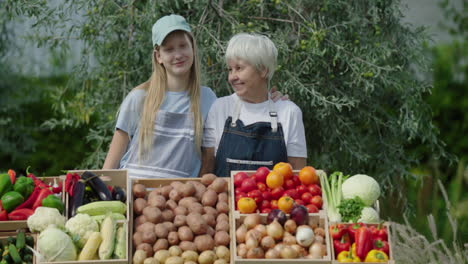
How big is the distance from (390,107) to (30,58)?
385 cm

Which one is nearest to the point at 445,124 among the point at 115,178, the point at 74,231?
the point at 115,178

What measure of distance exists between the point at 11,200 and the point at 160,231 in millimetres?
844

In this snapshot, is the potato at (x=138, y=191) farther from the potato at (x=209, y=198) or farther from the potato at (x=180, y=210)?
the potato at (x=209, y=198)

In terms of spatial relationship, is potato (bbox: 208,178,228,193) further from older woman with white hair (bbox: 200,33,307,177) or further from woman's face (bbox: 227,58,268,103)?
woman's face (bbox: 227,58,268,103)

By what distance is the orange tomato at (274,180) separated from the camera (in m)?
3.97

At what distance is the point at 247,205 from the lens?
12.5 feet

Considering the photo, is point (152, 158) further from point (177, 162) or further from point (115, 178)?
point (115, 178)

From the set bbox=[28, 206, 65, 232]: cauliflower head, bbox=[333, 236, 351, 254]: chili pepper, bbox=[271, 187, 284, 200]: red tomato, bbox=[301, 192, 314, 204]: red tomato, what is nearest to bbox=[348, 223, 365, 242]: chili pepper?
bbox=[333, 236, 351, 254]: chili pepper

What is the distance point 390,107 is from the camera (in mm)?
6629

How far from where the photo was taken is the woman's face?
437 cm

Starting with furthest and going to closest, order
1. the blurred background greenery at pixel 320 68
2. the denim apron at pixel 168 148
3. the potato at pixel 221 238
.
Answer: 1. the blurred background greenery at pixel 320 68
2. the denim apron at pixel 168 148
3. the potato at pixel 221 238

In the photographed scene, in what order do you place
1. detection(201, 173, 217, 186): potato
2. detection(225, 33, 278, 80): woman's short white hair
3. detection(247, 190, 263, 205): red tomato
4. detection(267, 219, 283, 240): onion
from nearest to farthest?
detection(267, 219, 283, 240): onion < detection(247, 190, 263, 205): red tomato < detection(201, 173, 217, 186): potato < detection(225, 33, 278, 80): woman's short white hair

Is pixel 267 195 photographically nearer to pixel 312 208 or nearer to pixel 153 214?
pixel 312 208

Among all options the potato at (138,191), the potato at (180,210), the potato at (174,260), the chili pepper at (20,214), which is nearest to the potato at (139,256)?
the potato at (174,260)
